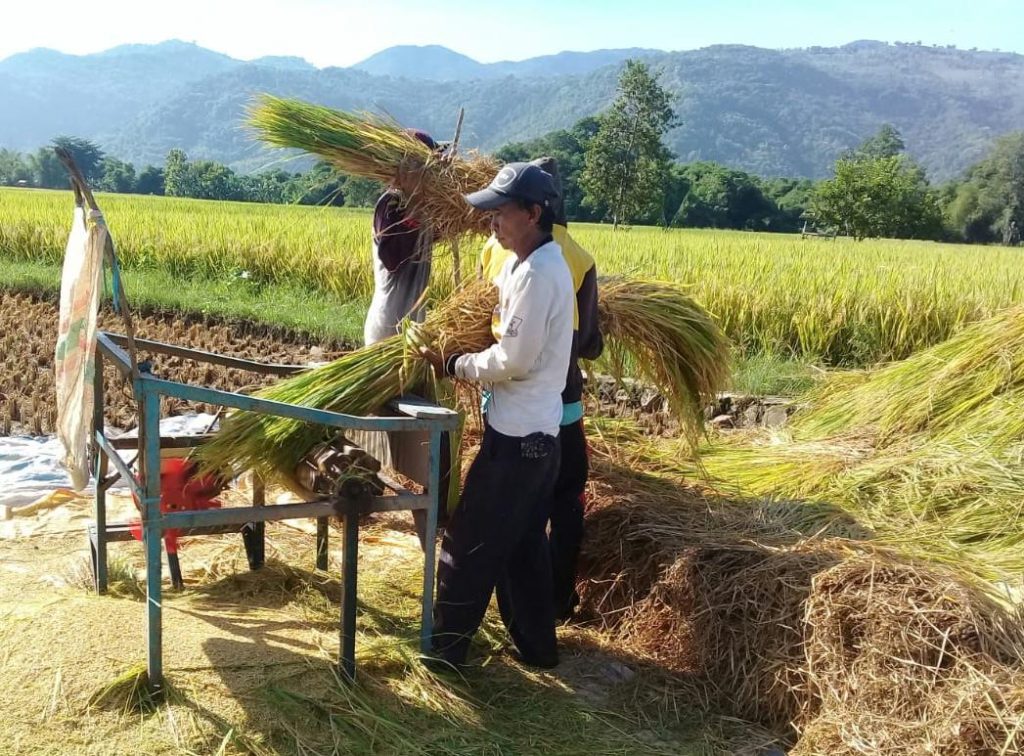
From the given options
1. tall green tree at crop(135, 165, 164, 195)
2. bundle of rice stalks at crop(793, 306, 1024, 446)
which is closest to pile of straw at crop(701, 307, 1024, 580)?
bundle of rice stalks at crop(793, 306, 1024, 446)

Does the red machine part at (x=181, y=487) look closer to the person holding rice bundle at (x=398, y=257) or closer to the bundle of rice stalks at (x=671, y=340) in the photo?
the person holding rice bundle at (x=398, y=257)

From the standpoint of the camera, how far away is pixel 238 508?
2436 millimetres

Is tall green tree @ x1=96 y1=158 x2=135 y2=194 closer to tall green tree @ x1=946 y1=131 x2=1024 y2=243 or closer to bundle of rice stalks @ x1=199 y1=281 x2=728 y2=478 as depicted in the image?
tall green tree @ x1=946 y1=131 x2=1024 y2=243

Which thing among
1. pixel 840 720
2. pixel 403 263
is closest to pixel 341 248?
pixel 403 263

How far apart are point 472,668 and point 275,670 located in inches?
24.1

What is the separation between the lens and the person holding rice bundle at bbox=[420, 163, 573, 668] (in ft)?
8.15

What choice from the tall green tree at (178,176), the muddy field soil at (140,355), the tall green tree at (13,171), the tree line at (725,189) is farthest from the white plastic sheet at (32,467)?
the tall green tree at (13,171)

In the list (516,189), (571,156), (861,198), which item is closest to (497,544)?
(516,189)

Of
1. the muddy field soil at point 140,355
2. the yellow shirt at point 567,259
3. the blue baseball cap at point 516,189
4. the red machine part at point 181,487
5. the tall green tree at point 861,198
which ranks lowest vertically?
the muddy field soil at point 140,355

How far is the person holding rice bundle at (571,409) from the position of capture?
2.87 m

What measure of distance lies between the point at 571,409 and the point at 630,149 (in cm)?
3349

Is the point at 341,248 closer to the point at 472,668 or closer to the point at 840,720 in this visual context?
the point at 472,668

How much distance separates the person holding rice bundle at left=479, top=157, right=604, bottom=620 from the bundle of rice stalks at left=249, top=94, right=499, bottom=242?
259mm

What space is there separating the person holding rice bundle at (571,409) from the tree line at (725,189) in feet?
64.1
